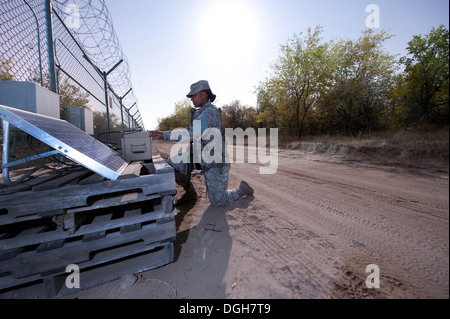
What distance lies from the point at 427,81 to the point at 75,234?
2540 mm

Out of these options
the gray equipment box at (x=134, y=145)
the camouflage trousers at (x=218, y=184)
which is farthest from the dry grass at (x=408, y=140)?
the gray equipment box at (x=134, y=145)

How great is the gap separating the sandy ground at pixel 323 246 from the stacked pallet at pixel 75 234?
0.21m

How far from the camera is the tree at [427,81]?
2.54 ft

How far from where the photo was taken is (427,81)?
0.88m

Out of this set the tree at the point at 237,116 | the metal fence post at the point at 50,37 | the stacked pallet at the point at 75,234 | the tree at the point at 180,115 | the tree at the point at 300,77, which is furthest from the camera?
the tree at the point at 180,115

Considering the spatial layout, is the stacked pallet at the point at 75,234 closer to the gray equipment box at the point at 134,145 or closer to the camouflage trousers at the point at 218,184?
the camouflage trousers at the point at 218,184

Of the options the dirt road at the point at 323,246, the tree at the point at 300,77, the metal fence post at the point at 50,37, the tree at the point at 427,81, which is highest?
the tree at the point at 300,77

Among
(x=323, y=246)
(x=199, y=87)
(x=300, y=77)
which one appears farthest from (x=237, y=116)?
(x=323, y=246)

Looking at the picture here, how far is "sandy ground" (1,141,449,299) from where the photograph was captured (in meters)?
0.78

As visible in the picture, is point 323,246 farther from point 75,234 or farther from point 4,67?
point 4,67

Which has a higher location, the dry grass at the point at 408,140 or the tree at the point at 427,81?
the tree at the point at 427,81

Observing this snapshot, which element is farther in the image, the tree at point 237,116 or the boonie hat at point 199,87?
the tree at point 237,116

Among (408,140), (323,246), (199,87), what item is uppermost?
(199,87)

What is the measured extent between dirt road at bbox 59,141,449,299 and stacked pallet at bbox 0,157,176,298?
0.17 meters
